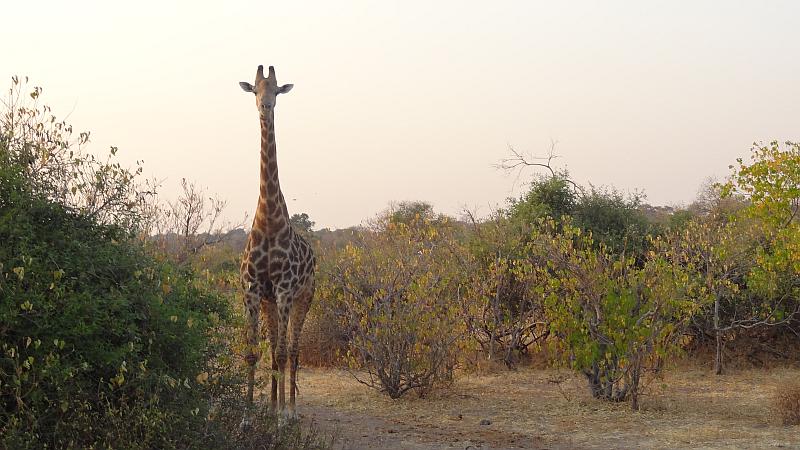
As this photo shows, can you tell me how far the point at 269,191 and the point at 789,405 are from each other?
20.4 feet

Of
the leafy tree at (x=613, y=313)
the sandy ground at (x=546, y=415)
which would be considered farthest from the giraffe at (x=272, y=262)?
the leafy tree at (x=613, y=313)

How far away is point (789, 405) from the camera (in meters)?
9.80

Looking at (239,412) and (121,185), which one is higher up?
(121,185)

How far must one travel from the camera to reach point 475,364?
A: 14.4 metres

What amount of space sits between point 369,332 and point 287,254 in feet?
6.85

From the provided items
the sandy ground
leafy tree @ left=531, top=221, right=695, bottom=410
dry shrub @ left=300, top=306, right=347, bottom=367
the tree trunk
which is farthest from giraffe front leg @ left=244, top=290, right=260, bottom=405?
the tree trunk

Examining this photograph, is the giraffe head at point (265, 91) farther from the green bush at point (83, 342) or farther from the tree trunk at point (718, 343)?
the tree trunk at point (718, 343)

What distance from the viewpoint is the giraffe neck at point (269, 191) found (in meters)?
10.2

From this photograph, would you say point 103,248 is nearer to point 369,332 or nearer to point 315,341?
point 369,332

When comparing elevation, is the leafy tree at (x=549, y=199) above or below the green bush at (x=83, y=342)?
above

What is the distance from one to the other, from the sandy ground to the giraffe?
0.97 metres

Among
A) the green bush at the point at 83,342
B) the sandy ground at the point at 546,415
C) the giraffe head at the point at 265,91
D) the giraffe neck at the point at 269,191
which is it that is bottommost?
the sandy ground at the point at 546,415

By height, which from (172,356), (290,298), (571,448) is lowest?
(571,448)

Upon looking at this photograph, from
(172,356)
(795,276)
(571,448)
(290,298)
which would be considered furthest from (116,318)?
(795,276)
